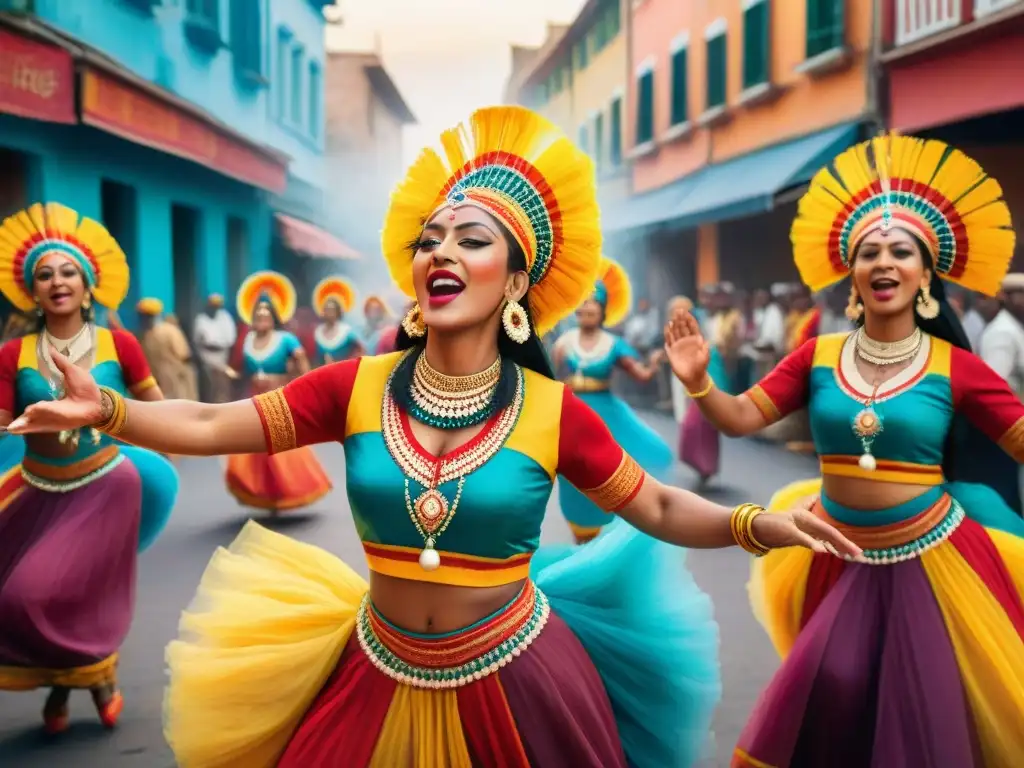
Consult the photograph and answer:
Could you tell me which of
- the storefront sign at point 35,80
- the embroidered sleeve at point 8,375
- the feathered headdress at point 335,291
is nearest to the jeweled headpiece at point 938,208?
the embroidered sleeve at point 8,375

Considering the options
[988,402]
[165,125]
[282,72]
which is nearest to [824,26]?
[165,125]

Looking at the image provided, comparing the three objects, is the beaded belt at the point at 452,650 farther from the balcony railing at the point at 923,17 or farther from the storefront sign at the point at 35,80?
the balcony railing at the point at 923,17

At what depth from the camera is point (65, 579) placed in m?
5.02

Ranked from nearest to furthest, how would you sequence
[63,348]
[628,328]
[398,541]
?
[398,541] < [63,348] < [628,328]

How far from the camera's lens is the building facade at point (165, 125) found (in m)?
12.0

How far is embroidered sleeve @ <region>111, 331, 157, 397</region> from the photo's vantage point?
5438 mm

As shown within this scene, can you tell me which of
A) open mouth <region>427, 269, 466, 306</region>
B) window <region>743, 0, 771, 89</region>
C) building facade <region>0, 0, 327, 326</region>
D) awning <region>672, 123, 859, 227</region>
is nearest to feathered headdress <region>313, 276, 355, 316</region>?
building facade <region>0, 0, 327, 326</region>

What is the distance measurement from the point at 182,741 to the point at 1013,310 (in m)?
8.28

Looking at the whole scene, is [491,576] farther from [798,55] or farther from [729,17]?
[729,17]

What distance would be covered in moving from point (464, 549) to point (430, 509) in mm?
138

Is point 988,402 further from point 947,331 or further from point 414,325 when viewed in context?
point 414,325

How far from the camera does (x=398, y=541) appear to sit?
297cm

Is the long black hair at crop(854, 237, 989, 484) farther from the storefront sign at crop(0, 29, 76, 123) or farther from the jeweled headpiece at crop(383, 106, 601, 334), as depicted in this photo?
the storefront sign at crop(0, 29, 76, 123)

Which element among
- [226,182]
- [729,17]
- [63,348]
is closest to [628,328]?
[729,17]
